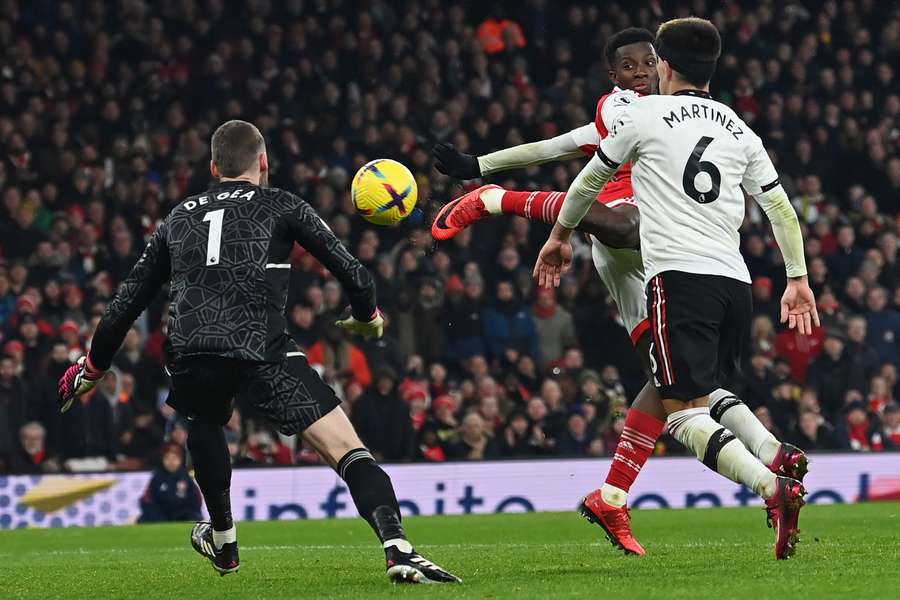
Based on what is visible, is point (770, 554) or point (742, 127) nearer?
point (742, 127)

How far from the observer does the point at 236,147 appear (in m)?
6.28

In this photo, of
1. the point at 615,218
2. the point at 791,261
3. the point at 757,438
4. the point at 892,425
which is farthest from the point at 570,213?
the point at 892,425

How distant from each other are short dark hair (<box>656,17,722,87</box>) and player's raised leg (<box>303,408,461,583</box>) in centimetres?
213

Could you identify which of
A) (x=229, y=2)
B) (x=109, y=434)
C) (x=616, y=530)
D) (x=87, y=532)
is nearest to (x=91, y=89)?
(x=229, y=2)

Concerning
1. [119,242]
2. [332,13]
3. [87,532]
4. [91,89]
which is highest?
[332,13]

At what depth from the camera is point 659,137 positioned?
655 centimetres

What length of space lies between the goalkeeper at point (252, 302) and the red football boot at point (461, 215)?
231cm

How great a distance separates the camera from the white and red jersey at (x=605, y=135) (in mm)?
7316

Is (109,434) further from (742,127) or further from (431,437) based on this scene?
(742,127)

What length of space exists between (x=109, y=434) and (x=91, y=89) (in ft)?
18.6

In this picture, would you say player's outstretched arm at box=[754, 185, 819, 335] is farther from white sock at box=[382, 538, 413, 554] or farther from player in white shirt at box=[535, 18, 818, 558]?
white sock at box=[382, 538, 413, 554]

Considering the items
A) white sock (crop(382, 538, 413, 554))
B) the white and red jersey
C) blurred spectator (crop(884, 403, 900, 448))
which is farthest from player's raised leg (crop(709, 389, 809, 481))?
blurred spectator (crop(884, 403, 900, 448))

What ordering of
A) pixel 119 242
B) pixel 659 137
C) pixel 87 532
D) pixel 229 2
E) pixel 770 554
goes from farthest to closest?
pixel 229 2 → pixel 119 242 → pixel 87 532 → pixel 770 554 → pixel 659 137

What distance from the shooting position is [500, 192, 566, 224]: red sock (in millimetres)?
8023
